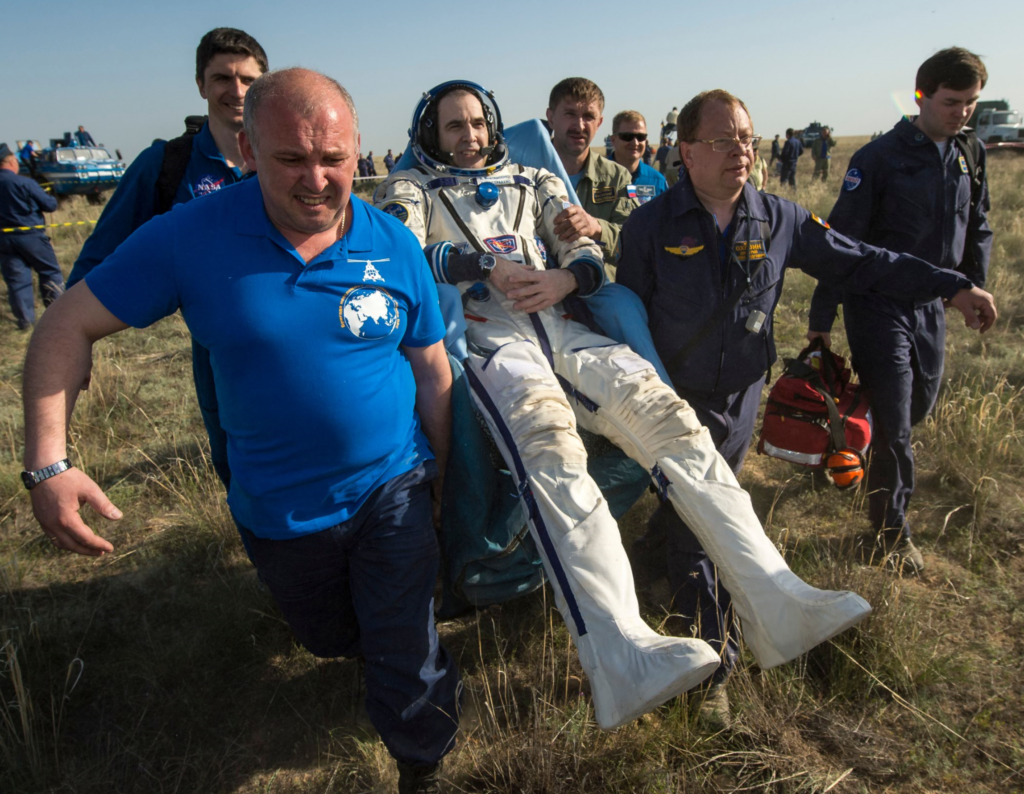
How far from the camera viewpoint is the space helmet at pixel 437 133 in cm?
338

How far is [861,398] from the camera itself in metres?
3.49

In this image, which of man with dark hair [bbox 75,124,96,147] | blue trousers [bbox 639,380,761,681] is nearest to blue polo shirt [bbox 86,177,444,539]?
blue trousers [bbox 639,380,761,681]

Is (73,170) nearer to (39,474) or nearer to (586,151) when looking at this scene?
(586,151)

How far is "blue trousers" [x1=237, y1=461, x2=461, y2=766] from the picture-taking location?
87.0 inches

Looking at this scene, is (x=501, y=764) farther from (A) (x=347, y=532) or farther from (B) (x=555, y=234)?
(B) (x=555, y=234)

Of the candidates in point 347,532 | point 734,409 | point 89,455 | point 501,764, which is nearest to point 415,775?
point 501,764

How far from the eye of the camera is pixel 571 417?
2506 mm

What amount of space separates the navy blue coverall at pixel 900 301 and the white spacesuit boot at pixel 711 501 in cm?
150

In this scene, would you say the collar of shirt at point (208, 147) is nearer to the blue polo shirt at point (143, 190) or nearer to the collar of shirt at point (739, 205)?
the blue polo shirt at point (143, 190)

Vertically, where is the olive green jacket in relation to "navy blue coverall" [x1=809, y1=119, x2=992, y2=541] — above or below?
above

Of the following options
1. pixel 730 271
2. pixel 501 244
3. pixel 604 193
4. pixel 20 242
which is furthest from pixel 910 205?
pixel 20 242

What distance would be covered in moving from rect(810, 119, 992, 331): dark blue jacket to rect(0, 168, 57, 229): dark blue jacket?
9.40 m

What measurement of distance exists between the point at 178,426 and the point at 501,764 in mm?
4028

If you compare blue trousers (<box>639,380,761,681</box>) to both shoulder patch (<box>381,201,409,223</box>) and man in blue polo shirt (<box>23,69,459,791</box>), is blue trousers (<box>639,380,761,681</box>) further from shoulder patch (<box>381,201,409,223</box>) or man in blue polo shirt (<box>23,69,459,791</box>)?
shoulder patch (<box>381,201,409,223</box>)
